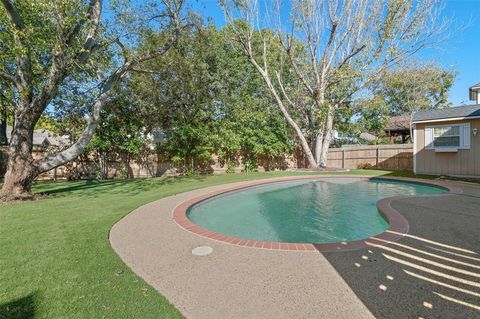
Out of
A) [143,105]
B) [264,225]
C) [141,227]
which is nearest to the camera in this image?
[141,227]

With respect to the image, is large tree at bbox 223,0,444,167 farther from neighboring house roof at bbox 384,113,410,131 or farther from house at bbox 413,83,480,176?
neighboring house roof at bbox 384,113,410,131

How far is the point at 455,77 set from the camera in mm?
26094

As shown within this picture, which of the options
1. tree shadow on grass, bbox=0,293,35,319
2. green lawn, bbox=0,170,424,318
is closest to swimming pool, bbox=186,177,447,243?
green lawn, bbox=0,170,424,318

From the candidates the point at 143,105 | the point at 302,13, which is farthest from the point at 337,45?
the point at 143,105

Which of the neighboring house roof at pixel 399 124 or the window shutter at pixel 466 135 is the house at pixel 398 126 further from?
the window shutter at pixel 466 135

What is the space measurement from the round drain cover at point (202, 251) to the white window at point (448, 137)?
13.4 m

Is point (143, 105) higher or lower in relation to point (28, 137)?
higher

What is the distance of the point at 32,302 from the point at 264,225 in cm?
404

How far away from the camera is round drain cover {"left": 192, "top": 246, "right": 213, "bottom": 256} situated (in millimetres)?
3352

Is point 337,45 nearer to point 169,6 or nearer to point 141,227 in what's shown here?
point 169,6

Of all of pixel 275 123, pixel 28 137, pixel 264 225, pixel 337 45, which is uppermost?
pixel 337 45

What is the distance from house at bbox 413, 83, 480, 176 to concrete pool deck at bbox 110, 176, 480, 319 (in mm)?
9742

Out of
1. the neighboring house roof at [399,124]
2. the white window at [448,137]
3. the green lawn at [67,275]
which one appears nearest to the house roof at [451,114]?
the white window at [448,137]

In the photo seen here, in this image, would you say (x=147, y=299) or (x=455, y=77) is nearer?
(x=147, y=299)
